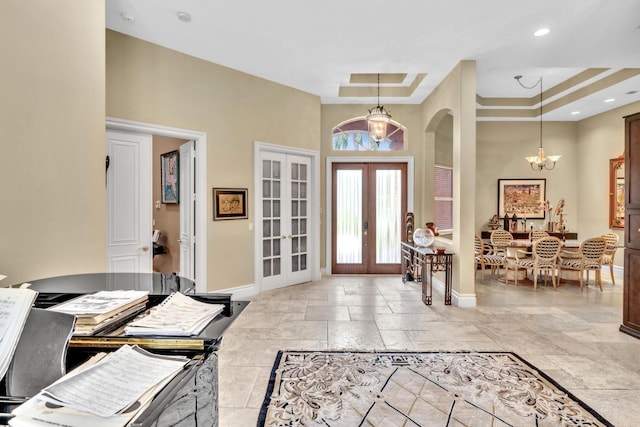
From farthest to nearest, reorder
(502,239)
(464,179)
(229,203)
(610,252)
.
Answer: (502,239), (610,252), (229,203), (464,179)

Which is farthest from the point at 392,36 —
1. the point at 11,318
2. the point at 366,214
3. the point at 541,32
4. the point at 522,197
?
the point at 522,197

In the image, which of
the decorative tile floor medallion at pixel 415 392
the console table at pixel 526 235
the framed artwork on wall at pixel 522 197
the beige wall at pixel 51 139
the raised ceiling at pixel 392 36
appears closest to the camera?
the beige wall at pixel 51 139

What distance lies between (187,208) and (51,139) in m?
2.75

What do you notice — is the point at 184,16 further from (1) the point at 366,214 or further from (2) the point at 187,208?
(1) the point at 366,214

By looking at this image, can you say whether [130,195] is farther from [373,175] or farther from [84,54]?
[373,175]

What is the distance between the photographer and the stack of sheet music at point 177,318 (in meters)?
1.17

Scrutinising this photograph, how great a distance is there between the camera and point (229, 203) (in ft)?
16.8

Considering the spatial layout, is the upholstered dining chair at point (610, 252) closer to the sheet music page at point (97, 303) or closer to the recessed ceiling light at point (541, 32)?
the recessed ceiling light at point (541, 32)

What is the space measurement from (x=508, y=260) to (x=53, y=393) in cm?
690

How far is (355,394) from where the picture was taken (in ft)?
8.21

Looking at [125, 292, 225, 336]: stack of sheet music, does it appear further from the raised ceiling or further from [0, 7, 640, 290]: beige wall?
the raised ceiling

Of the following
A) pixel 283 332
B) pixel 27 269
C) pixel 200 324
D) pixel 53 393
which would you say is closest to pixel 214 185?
pixel 283 332

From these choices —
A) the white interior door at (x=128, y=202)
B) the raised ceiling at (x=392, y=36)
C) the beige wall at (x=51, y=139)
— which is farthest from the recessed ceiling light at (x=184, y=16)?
the white interior door at (x=128, y=202)

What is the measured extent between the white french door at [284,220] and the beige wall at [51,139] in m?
2.94
